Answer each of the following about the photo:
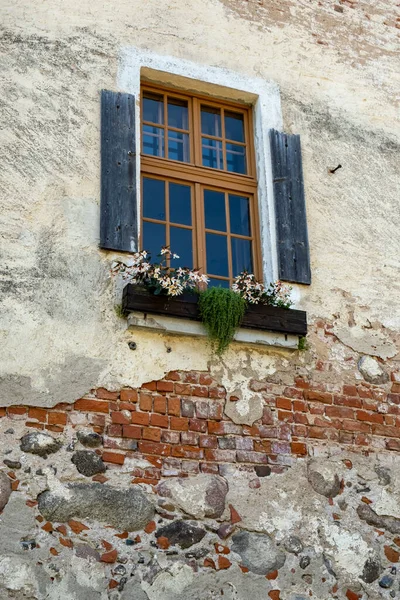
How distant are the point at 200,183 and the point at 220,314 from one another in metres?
1.36

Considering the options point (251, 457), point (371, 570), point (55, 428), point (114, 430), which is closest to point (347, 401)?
point (251, 457)

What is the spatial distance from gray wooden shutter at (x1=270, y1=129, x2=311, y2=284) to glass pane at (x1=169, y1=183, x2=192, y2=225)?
702 mm

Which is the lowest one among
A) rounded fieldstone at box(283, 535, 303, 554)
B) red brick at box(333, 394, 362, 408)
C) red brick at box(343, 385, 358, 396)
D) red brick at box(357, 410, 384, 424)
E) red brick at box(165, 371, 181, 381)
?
rounded fieldstone at box(283, 535, 303, 554)

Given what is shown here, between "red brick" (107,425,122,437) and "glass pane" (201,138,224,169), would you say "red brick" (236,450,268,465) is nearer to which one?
"red brick" (107,425,122,437)

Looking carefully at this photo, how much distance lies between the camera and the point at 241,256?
278 inches

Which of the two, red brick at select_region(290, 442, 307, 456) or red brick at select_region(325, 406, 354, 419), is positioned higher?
red brick at select_region(325, 406, 354, 419)

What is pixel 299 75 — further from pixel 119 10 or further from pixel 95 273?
pixel 95 273

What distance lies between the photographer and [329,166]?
7.50 meters

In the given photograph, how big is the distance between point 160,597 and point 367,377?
2357 millimetres

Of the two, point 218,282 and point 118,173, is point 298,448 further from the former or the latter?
point 118,173

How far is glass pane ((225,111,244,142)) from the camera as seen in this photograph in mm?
7520

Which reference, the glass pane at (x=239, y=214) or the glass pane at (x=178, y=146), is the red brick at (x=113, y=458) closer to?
the glass pane at (x=239, y=214)

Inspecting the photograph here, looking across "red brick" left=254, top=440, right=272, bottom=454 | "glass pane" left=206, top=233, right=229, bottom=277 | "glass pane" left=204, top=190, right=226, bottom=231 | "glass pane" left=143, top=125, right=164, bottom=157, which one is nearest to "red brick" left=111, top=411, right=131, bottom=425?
"red brick" left=254, top=440, right=272, bottom=454

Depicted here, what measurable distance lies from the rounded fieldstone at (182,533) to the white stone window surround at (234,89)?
209 centimetres
